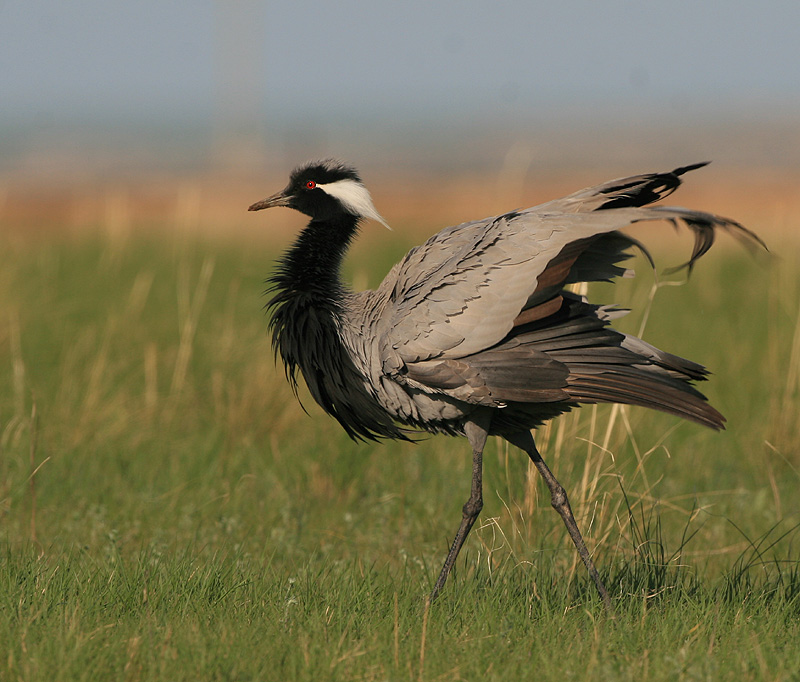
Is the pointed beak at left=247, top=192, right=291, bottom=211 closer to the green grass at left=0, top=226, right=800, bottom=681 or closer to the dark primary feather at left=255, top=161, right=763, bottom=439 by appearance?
the dark primary feather at left=255, top=161, right=763, bottom=439

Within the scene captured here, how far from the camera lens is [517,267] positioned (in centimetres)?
403

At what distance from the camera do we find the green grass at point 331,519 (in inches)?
131

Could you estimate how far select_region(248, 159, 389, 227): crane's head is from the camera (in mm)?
4832

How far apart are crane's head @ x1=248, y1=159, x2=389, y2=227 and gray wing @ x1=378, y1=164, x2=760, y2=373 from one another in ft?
2.33

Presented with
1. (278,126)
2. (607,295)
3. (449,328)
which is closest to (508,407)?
(449,328)

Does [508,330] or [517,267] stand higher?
[517,267]

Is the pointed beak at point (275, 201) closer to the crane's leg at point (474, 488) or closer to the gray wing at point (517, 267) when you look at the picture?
the gray wing at point (517, 267)

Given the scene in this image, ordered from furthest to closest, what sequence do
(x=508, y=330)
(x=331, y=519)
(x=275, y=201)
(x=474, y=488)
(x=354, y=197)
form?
(x=331, y=519) → (x=275, y=201) → (x=354, y=197) → (x=474, y=488) → (x=508, y=330)

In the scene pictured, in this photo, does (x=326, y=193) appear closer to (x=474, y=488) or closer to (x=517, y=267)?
(x=517, y=267)

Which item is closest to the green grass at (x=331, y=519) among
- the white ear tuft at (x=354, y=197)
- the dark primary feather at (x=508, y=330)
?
the dark primary feather at (x=508, y=330)

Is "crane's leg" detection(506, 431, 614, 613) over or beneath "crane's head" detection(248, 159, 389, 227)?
beneath

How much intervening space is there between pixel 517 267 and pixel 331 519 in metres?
2.06

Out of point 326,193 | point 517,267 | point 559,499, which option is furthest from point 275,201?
point 559,499

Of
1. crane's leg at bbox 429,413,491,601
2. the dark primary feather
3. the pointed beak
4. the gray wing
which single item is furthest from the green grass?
the pointed beak
